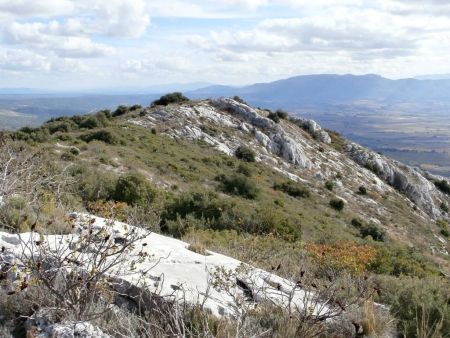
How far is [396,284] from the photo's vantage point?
684 centimetres

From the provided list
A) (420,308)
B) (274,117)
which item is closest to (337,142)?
(274,117)

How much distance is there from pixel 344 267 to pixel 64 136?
22953 millimetres

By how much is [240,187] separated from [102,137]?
924cm

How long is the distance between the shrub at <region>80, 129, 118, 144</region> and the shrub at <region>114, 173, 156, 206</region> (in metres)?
11.8

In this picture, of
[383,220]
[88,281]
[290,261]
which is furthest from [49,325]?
[383,220]

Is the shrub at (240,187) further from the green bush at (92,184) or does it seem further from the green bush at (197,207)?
the green bush at (197,207)

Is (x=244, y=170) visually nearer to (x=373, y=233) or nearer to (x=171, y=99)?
(x=373, y=233)

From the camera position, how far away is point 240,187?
24.9 metres

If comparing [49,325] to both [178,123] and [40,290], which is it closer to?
[40,290]

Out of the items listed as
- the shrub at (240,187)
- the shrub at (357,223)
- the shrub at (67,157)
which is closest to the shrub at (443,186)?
the shrub at (357,223)

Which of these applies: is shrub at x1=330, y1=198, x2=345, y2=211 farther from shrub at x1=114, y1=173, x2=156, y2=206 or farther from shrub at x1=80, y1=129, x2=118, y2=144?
shrub at x1=114, y1=173, x2=156, y2=206

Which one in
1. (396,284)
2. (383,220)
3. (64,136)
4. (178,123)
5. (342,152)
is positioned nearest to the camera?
(396,284)

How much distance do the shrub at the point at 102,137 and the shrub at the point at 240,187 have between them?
24.5ft

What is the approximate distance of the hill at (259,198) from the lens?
581 centimetres
